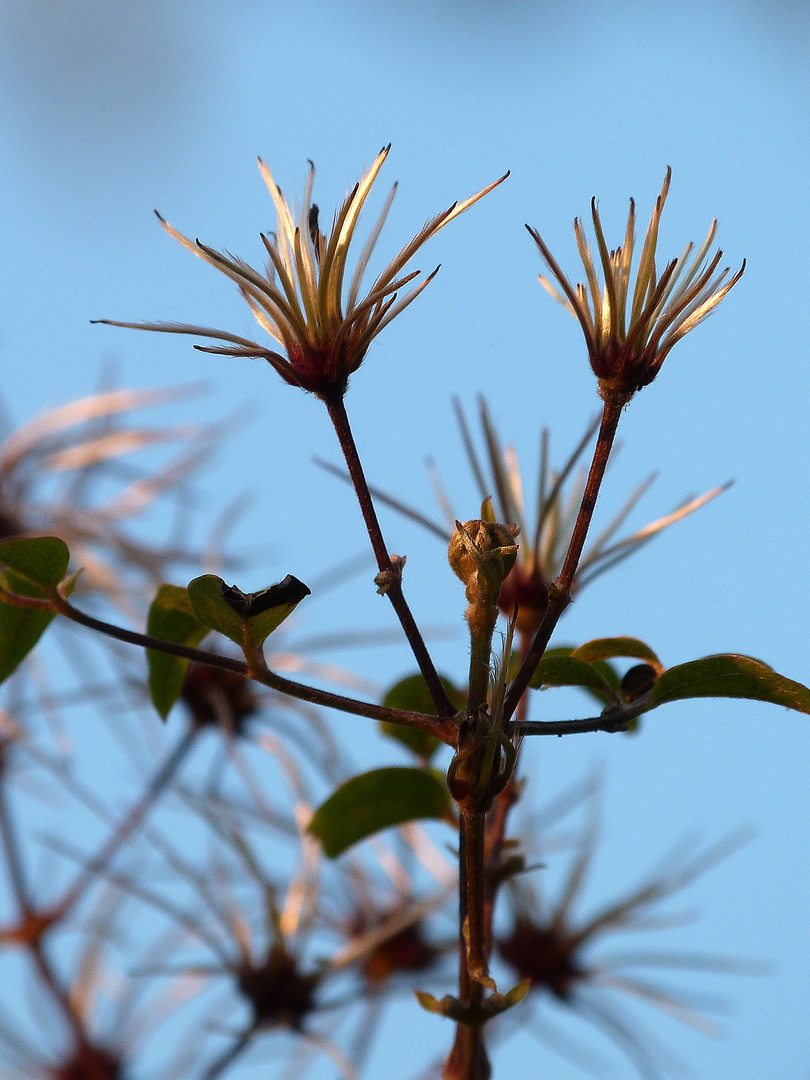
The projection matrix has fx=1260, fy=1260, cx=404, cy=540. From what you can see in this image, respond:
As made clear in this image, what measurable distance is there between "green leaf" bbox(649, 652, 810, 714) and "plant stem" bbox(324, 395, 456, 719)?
0.40 feet

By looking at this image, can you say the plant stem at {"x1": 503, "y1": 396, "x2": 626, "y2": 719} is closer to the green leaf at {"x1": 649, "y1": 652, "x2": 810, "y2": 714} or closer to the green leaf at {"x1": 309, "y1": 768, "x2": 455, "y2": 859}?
the green leaf at {"x1": 649, "y1": 652, "x2": 810, "y2": 714}

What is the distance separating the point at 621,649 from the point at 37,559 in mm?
342

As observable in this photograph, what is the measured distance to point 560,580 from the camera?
59 centimetres

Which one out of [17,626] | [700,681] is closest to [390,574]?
[700,681]

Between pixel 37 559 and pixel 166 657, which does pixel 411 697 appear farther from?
pixel 37 559

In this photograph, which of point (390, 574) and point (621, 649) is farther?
point (621, 649)

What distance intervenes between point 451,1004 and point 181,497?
47.1 inches

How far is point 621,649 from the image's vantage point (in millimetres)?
756

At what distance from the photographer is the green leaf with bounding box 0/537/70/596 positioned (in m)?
0.68

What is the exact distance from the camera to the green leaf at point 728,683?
0.65 m

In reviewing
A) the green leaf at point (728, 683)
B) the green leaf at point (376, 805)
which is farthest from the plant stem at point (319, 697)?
the green leaf at point (376, 805)

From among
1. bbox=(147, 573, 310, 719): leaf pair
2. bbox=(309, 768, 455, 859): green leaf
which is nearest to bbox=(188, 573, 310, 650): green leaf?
bbox=(147, 573, 310, 719): leaf pair

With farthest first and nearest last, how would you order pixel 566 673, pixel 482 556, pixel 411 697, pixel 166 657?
pixel 411 697
pixel 166 657
pixel 566 673
pixel 482 556

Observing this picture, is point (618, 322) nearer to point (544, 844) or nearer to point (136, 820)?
point (136, 820)
